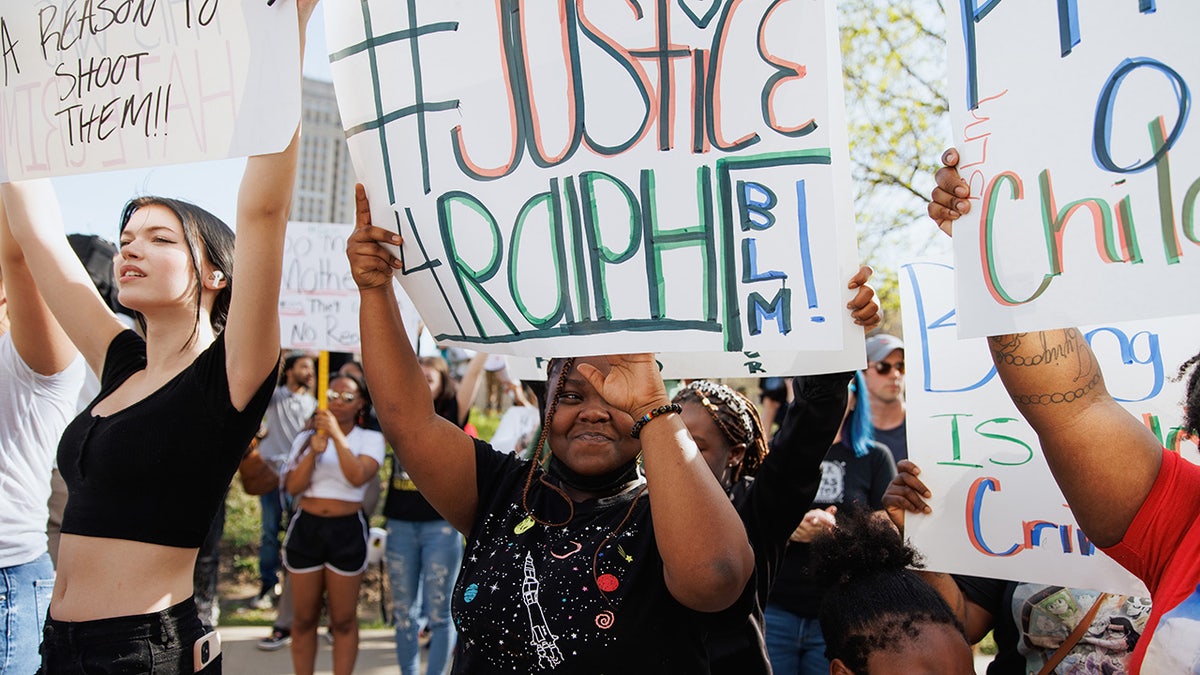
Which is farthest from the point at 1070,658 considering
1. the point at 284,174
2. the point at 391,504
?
the point at 391,504

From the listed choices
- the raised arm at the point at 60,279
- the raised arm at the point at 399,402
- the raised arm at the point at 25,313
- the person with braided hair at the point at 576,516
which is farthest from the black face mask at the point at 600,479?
the raised arm at the point at 25,313

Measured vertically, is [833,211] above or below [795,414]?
above

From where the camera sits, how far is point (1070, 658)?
2.09 metres

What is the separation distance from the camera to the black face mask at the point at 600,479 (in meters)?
2.00

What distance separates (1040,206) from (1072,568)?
0.96m

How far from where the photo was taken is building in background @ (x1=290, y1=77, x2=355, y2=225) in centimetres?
3194

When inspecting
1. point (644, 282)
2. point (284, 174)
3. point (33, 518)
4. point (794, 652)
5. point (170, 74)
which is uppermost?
point (170, 74)

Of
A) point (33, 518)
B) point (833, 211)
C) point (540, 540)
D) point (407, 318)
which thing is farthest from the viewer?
point (407, 318)

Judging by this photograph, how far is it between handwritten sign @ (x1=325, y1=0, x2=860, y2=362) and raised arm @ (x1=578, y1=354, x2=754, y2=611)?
22 centimetres

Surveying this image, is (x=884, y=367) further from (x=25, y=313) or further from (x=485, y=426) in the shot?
(x=485, y=426)

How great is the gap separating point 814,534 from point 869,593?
106 centimetres

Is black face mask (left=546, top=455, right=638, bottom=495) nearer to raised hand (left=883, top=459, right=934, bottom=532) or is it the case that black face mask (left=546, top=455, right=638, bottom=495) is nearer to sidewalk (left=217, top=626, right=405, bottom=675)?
raised hand (left=883, top=459, right=934, bottom=532)

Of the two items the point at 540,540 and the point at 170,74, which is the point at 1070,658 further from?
the point at 170,74

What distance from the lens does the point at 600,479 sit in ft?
6.54
